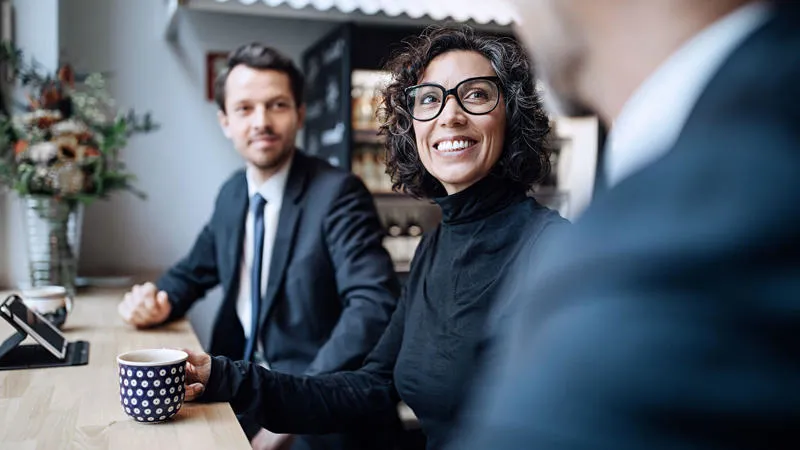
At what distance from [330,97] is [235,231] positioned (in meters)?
1.17

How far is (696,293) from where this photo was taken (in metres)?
0.34

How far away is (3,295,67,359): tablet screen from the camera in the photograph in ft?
4.68

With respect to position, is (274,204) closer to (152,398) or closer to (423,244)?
(423,244)

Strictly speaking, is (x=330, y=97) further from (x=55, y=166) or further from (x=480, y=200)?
(x=480, y=200)

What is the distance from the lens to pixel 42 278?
2.49m

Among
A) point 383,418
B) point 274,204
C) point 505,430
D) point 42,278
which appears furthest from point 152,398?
point 42,278

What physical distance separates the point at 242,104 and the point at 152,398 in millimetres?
1282

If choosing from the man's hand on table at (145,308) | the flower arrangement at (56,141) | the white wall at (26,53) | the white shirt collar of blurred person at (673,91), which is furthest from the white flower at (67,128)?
the white shirt collar of blurred person at (673,91)

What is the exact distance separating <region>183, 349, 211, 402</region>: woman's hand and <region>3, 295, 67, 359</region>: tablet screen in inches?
16.6

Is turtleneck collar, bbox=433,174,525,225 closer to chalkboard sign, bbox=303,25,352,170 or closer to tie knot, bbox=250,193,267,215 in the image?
tie knot, bbox=250,193,267,215

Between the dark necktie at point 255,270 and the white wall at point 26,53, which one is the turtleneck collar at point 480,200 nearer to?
the dark necktie at point 255,270

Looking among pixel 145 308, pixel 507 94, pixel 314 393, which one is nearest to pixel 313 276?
pixel 145 308

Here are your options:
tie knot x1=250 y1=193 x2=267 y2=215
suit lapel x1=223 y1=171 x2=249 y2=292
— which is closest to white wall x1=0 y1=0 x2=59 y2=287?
suit lapel x1=223 y1=171 x2=249 y2=292

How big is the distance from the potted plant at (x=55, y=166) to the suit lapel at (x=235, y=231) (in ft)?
1.86
